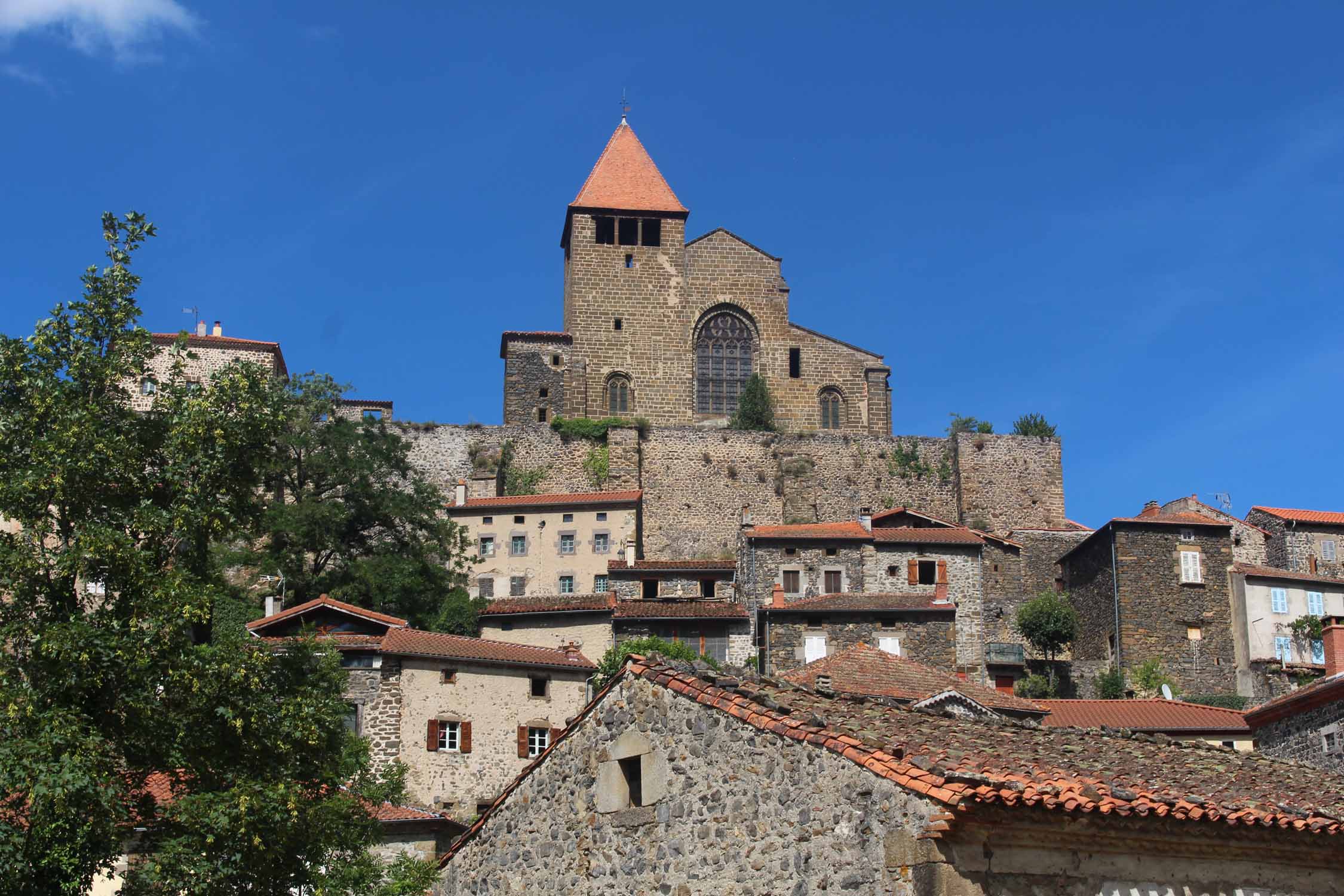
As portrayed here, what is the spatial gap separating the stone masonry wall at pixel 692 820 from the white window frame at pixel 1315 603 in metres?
47.7

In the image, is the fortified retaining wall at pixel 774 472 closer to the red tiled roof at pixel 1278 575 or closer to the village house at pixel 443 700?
the red tiled roof at pixel 1278 575

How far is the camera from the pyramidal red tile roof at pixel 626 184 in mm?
84500

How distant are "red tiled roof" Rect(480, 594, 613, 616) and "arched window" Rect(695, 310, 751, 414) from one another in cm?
2422

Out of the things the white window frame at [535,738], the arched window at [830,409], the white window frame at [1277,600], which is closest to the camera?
the white window frame at [535,738]

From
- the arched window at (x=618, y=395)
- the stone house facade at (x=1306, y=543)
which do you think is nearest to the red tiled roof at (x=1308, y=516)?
the stone house facade at (x=1306, y=543)

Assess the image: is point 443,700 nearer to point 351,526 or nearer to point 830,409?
point 351,526

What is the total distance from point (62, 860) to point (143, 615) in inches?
121

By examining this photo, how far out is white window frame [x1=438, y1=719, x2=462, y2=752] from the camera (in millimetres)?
42094

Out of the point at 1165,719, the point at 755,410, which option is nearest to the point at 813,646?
the point at 1165,719

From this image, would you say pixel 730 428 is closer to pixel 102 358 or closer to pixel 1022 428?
pixel 1022 428

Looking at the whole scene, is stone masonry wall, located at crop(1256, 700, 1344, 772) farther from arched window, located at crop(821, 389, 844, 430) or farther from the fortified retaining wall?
arched window, located at crop(821, 389, 844, 430)

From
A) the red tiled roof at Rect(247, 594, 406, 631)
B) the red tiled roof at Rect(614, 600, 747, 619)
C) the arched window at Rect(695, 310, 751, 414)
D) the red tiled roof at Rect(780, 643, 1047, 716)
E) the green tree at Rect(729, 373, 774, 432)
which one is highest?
the arched window at Rect(695, 310, 751, 414)

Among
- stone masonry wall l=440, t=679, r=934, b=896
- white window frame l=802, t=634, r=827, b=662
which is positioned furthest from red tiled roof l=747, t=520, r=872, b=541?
stone masonry wall l=440, t=679, r=934, b=896

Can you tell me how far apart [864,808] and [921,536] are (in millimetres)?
47077
